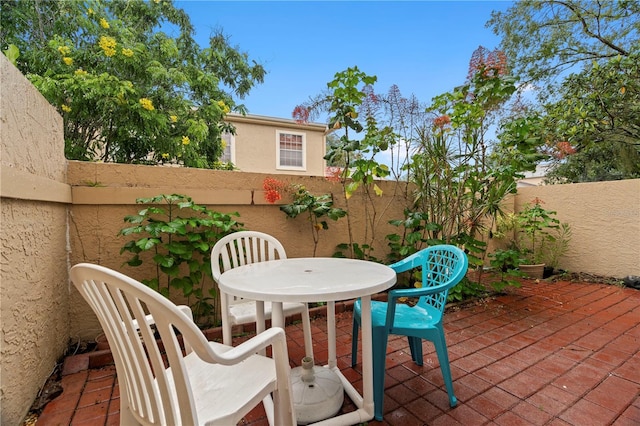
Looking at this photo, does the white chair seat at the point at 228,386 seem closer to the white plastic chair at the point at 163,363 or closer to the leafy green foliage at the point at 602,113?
the white plastic chair at the point at 163,363

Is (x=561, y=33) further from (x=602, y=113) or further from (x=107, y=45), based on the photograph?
(x=107, y=45)

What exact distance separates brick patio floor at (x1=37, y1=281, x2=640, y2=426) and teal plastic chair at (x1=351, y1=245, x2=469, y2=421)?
0.16m

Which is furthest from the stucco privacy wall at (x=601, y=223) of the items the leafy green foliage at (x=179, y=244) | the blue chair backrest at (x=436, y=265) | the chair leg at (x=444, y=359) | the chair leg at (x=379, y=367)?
the leafy green foliage at (x=179, y=244)

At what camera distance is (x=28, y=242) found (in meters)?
1.53

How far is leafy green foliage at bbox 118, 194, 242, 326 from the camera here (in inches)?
84.5

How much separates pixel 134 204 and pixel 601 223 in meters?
5.80

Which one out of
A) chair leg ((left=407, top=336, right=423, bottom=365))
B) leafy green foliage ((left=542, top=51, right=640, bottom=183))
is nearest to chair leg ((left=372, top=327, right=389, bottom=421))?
chair leg ((left=407, top=336, right=423, bottom=365))

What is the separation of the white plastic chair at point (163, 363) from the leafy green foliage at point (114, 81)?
328 cm

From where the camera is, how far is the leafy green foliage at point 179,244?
7.04 feet

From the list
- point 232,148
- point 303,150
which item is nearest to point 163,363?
point 232,148

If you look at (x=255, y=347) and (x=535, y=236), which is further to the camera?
(x=535, y=236)

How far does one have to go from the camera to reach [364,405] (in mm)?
1457

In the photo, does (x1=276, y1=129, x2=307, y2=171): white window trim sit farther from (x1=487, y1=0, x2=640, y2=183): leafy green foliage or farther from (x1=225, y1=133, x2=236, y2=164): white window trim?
(x1=487, y1=0, x2=640, y2=183): leafy green foliage

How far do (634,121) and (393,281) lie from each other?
5915 mm
